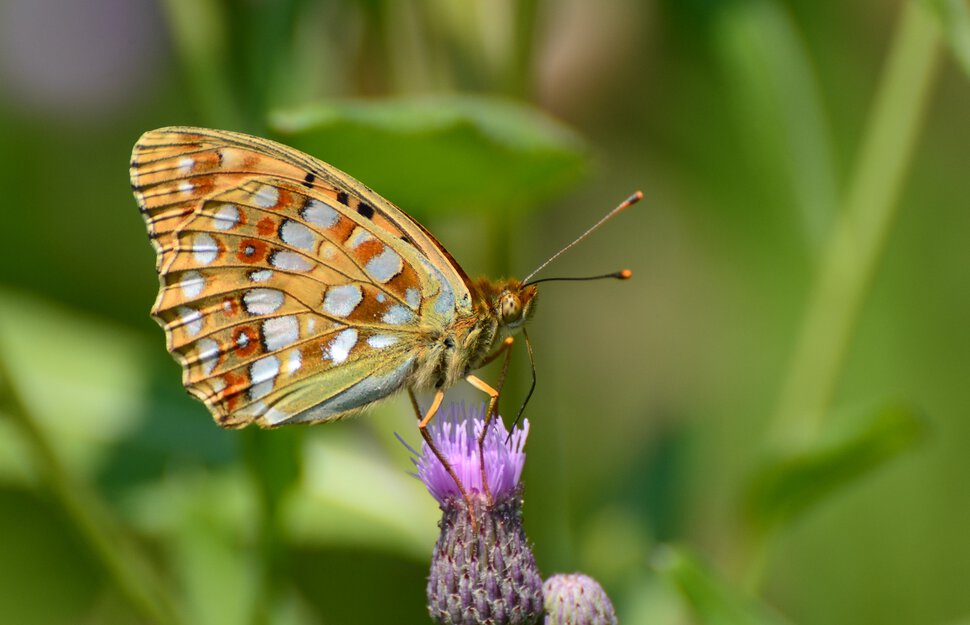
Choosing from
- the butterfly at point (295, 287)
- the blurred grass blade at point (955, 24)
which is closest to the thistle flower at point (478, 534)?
the butterfly at point (295, 287)

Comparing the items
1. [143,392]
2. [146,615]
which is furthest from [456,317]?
[143,392]

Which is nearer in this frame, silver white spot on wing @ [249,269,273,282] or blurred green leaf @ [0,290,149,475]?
silver white spot on wing @ [249,269,273,282]

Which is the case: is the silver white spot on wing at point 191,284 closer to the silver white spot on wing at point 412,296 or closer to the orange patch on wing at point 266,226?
the orange patch on wing at point 266,226

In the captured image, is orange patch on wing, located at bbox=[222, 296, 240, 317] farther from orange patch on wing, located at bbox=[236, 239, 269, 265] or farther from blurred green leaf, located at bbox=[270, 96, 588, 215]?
blurred green leaf, located at bbox=[270, 96, 588, 215]

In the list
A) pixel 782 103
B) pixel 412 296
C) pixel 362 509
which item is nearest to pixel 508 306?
pixel 412 296

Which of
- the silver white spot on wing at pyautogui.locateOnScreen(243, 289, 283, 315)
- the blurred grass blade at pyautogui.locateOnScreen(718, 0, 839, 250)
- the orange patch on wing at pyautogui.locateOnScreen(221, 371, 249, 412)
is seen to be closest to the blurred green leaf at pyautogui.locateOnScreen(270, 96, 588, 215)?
the silver white spot on wing at pyautogui.locateOnScreen(243, 289, 283, 315)

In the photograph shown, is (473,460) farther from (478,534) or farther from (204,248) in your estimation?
(204,248)

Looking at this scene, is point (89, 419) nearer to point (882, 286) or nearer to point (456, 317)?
point (456, 317)
